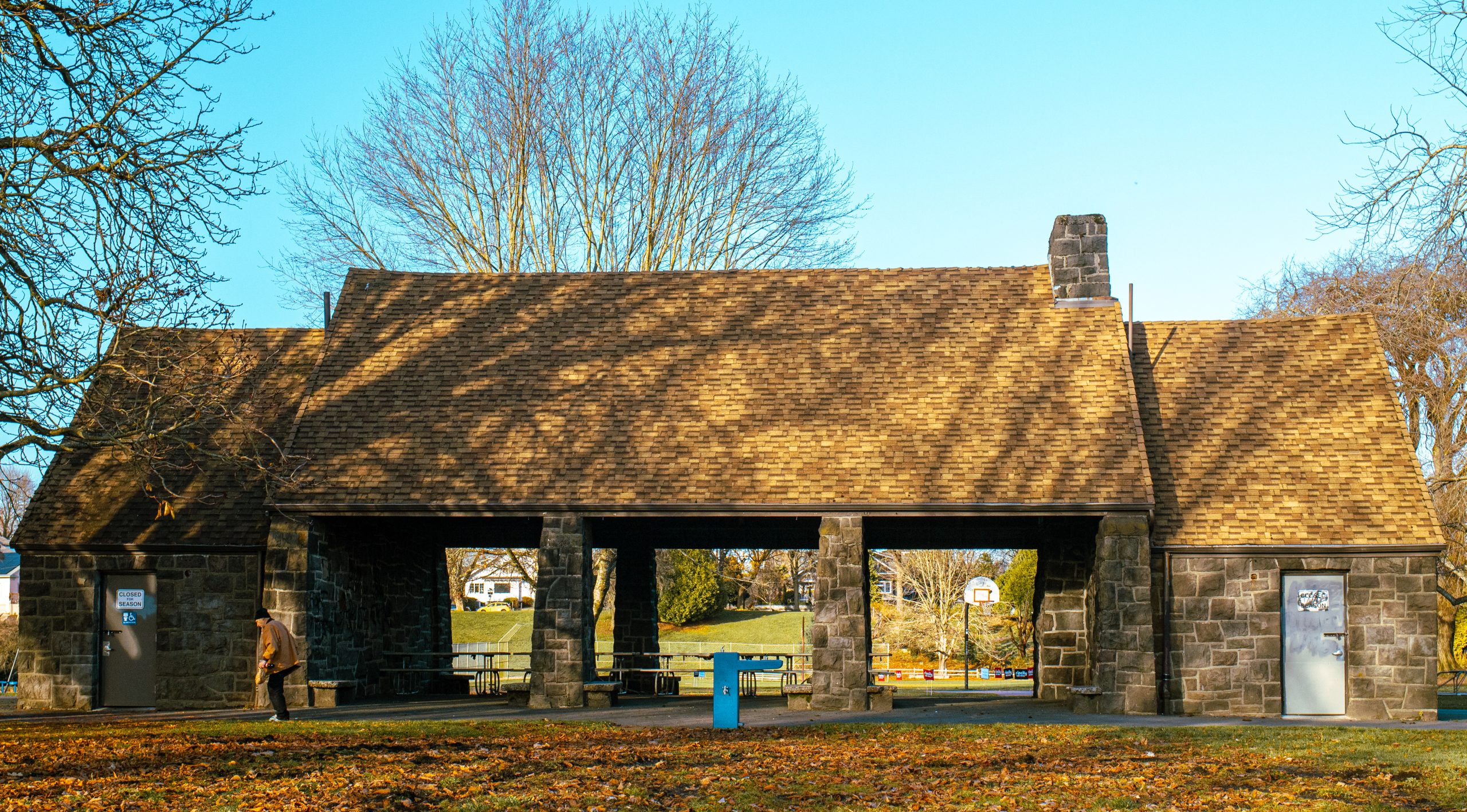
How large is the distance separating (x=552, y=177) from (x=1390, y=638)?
71.9 ft

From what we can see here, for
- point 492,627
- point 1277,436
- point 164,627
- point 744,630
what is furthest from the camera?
point 492,627

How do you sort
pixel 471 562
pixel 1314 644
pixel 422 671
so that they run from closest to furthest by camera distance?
pixel 1314 644 → pixel 422 671 → pixel 471 562

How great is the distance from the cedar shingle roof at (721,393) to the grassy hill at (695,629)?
2079 centimetres

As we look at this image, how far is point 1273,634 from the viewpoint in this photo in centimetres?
1755

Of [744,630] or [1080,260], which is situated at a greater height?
[1080,260]

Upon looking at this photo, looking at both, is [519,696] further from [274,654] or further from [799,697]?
[799,697]

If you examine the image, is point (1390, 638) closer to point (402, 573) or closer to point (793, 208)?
point (402, 573)

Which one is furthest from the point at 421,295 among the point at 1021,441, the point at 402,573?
the point at 1021,441

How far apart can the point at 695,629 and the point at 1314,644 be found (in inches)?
1196

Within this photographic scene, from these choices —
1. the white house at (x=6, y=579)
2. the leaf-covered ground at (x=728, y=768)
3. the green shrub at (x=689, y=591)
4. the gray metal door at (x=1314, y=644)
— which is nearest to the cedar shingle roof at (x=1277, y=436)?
the gray metal door at (x=1314, y=644)

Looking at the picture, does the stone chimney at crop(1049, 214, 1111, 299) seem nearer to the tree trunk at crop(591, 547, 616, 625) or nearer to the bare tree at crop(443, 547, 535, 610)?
the tree trunk at crop(591, 547, 616, 625)

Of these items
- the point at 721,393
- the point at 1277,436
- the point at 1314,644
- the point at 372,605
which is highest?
the point at 721,393

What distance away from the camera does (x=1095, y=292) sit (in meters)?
20.6

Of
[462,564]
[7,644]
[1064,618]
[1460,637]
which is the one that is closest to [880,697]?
[1064,618]
